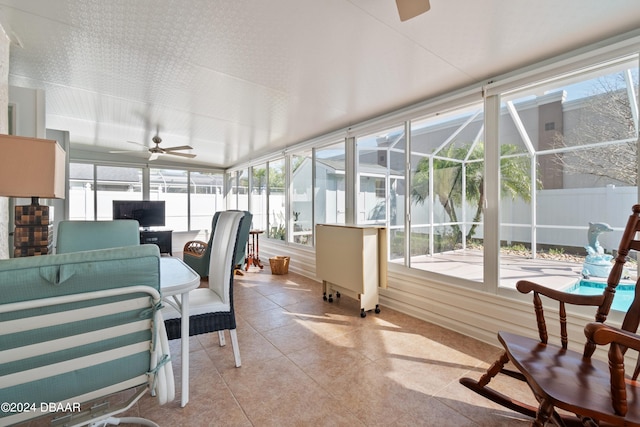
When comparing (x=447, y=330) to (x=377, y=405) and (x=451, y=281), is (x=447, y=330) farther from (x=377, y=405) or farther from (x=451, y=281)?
(x=377, y=405)

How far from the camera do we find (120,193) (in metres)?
6.68

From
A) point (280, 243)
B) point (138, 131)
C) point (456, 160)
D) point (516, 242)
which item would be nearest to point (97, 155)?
point (138, 131)

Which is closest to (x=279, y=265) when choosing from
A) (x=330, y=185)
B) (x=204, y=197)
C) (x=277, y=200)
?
(x=277, y=200)

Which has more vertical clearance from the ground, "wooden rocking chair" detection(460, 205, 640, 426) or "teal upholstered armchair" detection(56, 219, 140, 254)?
"teal upholstered armchair" detection(56, 219, 140, 254)

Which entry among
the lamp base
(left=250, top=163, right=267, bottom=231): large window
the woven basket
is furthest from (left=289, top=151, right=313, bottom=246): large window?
the lamp base

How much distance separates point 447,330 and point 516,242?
68.6 inches

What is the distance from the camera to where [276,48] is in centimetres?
205

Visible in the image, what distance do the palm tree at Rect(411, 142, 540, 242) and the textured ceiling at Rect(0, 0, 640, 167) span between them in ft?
3.84

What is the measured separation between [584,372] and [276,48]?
2.58 metres

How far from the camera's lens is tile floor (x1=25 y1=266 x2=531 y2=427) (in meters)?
1.57

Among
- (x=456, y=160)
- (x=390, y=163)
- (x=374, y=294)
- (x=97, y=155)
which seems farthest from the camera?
(x=97, y=155)

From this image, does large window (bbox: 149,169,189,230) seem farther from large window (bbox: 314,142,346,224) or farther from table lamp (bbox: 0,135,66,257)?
table lamp (bbox: 0,135,66,257)

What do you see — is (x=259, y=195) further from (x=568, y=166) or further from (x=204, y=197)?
(x=568, y=166)

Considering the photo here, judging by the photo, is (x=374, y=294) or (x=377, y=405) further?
(x=374, y=294)
